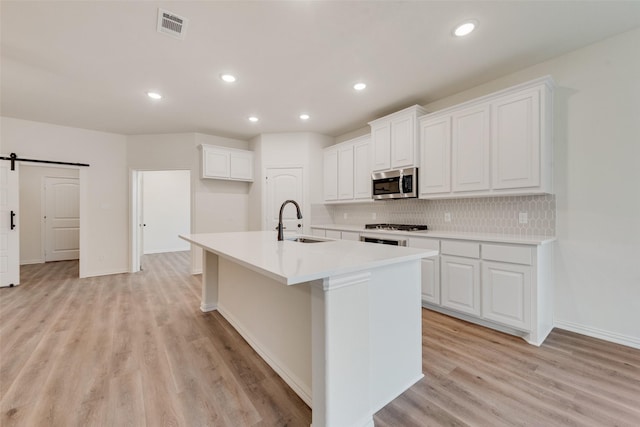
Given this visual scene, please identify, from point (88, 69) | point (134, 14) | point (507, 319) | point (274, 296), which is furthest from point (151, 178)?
point (507, 319)

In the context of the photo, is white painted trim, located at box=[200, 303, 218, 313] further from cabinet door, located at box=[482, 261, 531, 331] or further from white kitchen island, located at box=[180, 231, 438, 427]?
cabinet door, located at box=[482, 261, 531, 331]

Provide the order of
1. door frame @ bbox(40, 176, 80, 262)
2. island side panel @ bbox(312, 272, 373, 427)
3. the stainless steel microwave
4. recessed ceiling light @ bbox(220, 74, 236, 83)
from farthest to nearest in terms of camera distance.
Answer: door frame @ bbox(40, 176, 80, 262) → the stainless steel microwave → recessed ceiling light @ bbox(220, 74, 236, 83) → island side panel @ bbox(312, 272, 373, 427)

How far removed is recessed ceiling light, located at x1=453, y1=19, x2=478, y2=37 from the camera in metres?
2.06

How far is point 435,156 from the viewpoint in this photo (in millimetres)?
3205

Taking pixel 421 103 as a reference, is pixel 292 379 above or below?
below

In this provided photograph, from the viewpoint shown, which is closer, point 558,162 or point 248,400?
point 248,400

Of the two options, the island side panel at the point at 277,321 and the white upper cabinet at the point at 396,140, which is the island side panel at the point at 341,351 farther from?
the white upper cabinet at the point at 396,140

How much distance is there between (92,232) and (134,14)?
14.0ft

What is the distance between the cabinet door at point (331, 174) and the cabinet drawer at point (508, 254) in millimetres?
2712

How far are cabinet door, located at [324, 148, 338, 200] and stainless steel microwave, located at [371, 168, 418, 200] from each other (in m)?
0.97

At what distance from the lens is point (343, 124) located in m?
4.56

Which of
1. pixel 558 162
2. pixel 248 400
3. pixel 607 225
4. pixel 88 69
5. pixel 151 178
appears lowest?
pixel 248 400

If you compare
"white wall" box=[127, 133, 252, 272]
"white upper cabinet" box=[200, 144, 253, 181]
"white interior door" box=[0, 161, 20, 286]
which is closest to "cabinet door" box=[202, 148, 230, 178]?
"white upper cabinet" box=[200, 144, 253, 181]

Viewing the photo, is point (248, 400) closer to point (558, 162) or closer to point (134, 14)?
point (134, 14)
